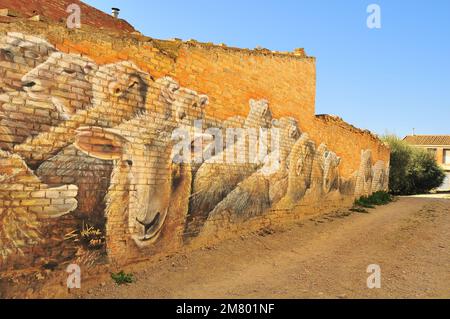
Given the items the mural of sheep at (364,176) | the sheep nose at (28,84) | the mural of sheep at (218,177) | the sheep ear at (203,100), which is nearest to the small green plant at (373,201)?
the mural of sheep at (364,176)

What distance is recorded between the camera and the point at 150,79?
5379mm

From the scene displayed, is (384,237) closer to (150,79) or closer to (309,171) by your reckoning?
(309,171)

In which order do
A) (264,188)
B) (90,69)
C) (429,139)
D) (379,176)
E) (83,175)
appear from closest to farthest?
1. (83,175)
2. (90,69)
3. (264,188)
4. (379,176)
5. (429,139)

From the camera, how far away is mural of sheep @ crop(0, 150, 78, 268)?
3.71 m

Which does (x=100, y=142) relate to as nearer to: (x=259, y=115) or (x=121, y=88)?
(x=121, y=88)

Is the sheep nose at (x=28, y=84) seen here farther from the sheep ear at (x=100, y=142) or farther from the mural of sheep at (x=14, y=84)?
the sheep ear at (x=100, y=142)

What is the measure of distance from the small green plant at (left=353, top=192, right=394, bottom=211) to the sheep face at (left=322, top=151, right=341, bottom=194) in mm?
1941

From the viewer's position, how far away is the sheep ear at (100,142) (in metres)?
4.46

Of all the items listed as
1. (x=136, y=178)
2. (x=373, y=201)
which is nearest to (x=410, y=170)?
(x=373, y=201)

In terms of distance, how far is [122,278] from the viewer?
4.82 metres

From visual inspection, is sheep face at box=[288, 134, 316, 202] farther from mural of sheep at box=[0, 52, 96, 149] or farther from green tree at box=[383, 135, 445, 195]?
green tree at box=[383, 135, 445, 195]

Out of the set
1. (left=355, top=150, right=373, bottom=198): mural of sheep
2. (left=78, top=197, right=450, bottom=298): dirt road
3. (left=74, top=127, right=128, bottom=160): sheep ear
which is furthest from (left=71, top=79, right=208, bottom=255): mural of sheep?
(left=355, top=150, right=373, bottom=198): mural of sheep

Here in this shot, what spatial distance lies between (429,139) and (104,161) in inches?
1782

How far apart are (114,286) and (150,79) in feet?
10.1
